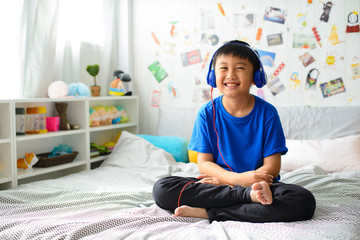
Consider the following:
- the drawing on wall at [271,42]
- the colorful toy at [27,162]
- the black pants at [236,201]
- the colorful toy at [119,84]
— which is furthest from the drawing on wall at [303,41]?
the colorful toy at [27,162]

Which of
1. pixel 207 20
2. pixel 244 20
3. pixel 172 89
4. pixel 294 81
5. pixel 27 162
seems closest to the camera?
pixel 27 162

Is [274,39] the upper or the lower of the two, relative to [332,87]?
upper

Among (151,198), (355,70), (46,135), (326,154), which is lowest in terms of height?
(151,198)

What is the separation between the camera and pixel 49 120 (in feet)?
7.68

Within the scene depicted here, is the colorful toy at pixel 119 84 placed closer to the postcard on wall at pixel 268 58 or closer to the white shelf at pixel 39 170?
the white shelf at pixel 39 170

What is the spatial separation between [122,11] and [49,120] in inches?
51.4

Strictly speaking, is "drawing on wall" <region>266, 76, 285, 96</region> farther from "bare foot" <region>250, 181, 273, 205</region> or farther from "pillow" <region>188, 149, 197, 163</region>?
"bare foot" <region>250, 181, 273, 205</region>

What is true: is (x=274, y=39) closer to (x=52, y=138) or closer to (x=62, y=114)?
(x=62, y=114)

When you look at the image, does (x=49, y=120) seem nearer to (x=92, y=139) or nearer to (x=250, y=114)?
(x=92, y=139)

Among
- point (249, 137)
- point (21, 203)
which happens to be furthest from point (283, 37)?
point (21, 203)

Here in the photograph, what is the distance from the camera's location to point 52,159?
7.39 ft

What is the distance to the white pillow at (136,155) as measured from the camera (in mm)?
2426

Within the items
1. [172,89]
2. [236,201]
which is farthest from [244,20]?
[236,201]

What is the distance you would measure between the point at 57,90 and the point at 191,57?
1.10 metres
